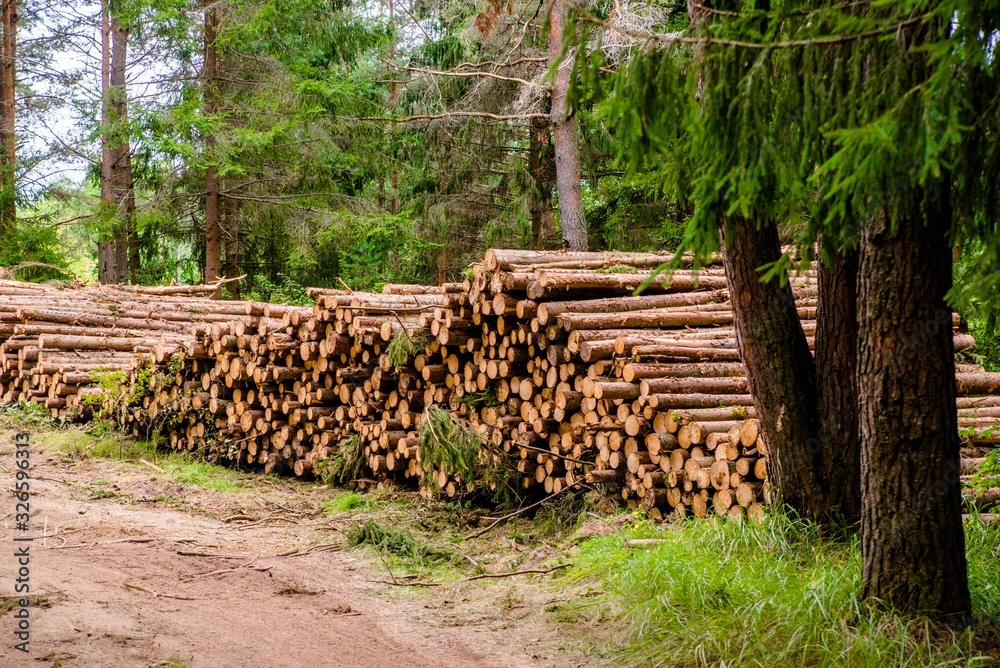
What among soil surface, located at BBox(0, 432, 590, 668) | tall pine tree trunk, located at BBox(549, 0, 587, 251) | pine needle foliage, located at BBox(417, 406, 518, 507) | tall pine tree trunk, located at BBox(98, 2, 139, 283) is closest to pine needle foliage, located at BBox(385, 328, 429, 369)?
pine needle foliage, located at BBox(417, 406, 518, 507)

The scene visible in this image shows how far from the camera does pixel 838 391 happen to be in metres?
4.92

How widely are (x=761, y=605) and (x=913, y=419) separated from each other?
1.08 m

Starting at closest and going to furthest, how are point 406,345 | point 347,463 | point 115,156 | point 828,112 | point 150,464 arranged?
point 828,112, point 406,345, point 347,463, point 150,464, point 115,156

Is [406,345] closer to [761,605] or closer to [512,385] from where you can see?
[512,385]

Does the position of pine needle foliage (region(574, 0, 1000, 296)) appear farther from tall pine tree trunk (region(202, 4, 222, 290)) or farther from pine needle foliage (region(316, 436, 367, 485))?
tall pine tree trunk (region(202, 4, 222, 290))

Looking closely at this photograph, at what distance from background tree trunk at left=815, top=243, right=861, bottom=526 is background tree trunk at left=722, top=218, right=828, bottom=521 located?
0.21 feet

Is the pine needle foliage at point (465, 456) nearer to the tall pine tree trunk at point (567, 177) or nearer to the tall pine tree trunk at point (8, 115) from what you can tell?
the tall pine tree trunk at point (567, 177)

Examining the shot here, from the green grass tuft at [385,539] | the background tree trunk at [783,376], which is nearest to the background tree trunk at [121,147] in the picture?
the green grass tuft at [385,539]

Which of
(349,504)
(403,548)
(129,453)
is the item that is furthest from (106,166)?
(403,548)

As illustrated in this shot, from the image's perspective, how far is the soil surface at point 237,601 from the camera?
13.9 feet

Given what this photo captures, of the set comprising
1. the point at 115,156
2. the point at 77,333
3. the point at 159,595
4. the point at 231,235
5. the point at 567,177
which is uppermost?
the point at 115,156

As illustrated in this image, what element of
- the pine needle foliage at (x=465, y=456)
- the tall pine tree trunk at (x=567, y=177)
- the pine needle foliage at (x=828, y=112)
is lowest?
the pine needle foliage at (x=465, y=456)

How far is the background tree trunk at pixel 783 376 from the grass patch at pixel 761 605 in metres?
0.24

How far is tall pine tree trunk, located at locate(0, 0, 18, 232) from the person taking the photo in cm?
2107
